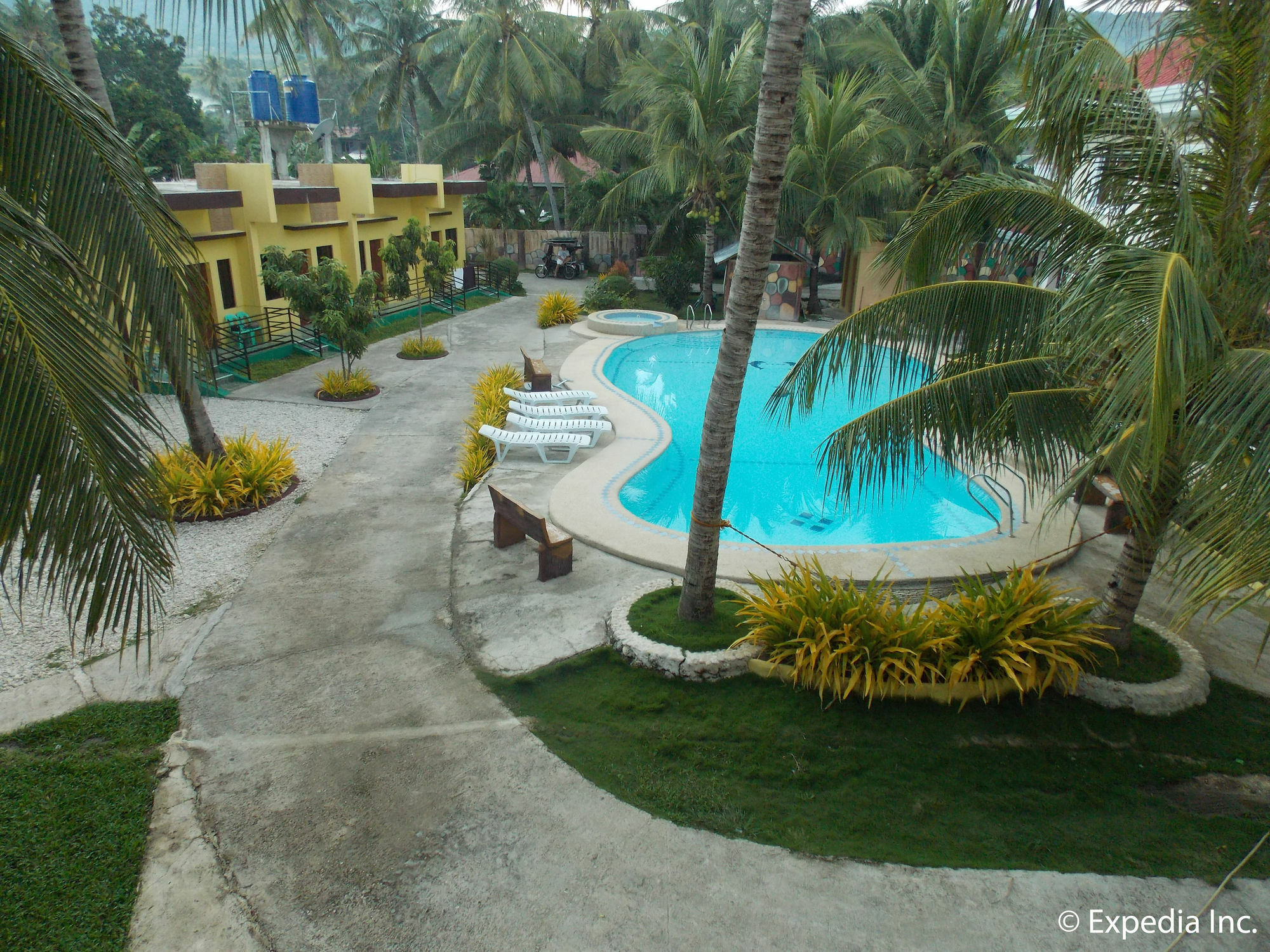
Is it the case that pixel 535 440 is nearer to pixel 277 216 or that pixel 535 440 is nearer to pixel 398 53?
pixel 277 216

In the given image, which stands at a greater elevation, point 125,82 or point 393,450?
point 125,82

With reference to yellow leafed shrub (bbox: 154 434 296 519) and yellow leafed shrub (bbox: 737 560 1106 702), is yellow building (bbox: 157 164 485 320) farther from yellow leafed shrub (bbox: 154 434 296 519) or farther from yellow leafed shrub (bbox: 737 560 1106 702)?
yellow leafed shrub (bbox: 737 560 1106 702)

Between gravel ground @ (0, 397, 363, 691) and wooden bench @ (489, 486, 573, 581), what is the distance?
2.74 meters

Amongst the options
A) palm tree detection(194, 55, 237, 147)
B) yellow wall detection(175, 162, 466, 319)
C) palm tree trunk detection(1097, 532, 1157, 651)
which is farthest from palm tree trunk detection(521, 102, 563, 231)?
palm tree detection(194, 55, 237, 147)

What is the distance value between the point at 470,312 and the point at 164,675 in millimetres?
19233

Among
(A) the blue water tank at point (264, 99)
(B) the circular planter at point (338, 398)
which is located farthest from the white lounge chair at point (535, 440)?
(A) the blue water tank at point (264, 99)

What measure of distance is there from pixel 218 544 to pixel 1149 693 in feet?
30.7

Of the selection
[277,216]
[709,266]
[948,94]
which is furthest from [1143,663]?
[709,266]

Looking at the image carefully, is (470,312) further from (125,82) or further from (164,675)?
(125,82)

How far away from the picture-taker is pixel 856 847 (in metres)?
4.86

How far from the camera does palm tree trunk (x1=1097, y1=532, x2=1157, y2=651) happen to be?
6.05 m

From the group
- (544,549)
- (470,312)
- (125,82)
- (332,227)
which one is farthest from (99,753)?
(125,82)

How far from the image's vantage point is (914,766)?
5.48 metres

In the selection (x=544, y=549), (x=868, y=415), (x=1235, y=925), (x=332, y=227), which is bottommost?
(x=1235, y=925)
